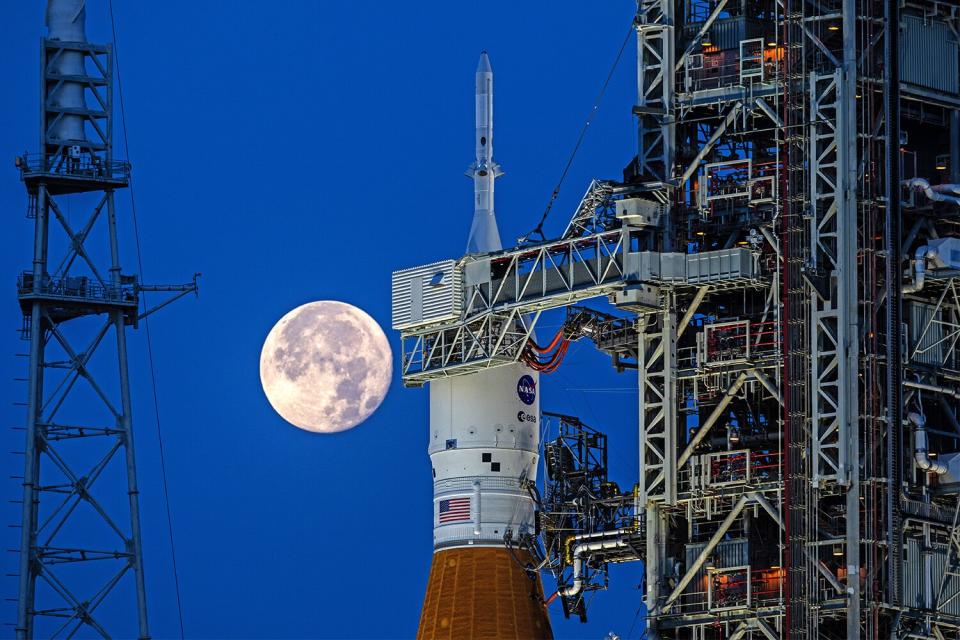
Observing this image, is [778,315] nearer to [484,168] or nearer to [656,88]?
[656,88]

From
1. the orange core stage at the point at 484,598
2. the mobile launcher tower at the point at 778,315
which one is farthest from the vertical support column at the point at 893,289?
the orange core stage at the point at 484,598

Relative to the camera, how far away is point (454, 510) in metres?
124

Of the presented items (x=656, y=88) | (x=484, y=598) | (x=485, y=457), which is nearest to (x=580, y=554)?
(x=484, y=598)

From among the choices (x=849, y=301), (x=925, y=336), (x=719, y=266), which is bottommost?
(x=925, y=336)

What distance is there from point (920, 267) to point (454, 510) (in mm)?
20824

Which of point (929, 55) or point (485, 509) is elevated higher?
point (929, 55)

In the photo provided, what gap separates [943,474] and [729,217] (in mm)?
11544

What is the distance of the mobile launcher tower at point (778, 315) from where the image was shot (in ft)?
364

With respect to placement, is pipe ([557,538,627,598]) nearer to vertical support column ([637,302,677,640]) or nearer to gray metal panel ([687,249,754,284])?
vertical support column ([637,302,677,640])

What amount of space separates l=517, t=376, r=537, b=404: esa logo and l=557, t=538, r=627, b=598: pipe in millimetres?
6434

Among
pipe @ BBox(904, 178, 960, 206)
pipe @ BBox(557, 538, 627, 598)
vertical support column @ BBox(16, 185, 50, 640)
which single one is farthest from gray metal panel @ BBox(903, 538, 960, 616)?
vertical support column @ BBox(16, 185, 50, 640)

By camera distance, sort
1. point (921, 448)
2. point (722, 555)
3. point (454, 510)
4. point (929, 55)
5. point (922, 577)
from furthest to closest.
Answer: point (454, 510) → point (929, 55) → point (722, 555) → point (921, 448) → point (922, 577)

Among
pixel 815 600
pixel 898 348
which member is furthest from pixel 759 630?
pixel 898 348

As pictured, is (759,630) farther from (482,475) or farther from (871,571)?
(482,475)
